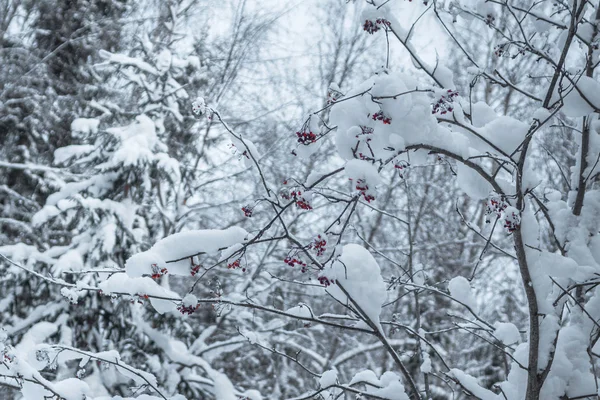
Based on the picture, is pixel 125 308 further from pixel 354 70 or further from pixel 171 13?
pixel 354 70

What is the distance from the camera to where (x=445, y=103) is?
1.63 m

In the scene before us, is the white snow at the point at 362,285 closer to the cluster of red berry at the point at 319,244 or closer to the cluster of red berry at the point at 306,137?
the cluster of red berry at the point at 319,244

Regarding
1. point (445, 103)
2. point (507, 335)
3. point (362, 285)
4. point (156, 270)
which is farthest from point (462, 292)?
point (156, 270)

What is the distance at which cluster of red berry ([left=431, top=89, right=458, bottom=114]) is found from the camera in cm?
160

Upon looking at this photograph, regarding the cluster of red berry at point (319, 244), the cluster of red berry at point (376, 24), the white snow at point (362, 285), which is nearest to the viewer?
the cluster of red berry at point (319, 244)

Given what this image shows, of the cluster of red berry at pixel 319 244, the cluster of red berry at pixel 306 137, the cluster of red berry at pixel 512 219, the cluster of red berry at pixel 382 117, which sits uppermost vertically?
the cluster of red berry at pixel 382 117

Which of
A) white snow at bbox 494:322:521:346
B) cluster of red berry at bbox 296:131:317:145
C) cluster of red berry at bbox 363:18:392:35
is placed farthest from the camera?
white snow at bbox 494:322:521:346

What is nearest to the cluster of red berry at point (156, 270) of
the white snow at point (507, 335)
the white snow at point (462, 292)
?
the white snow at point (462, 292)

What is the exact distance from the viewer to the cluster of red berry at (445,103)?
160cm

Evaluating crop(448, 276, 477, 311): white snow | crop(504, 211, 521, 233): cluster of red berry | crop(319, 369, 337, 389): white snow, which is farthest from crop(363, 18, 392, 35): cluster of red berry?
crop(319, 369, 337, 389): white snow

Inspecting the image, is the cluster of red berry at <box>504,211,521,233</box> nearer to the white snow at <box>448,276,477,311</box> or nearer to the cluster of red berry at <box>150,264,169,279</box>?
the white snow at <box>448,276,477,311</box>

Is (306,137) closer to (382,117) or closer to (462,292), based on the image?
(382,117)

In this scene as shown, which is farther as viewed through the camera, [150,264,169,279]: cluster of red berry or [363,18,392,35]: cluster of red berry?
[363,18,392,35]: cluster of red berry

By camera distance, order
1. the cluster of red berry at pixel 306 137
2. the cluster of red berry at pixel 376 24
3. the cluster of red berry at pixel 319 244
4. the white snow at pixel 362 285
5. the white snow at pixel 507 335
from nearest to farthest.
→ the cluster of red berry at pixel 319 244 < the cluster of red berry at pixel 306 137 < the white snow at pixel 362 285 < the cluster of red berry at pixel 376 24 < the white snow at pixel 507 335
